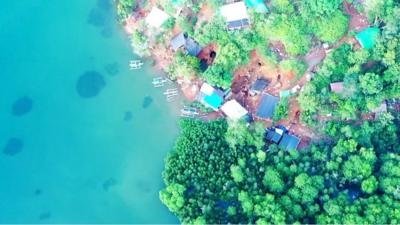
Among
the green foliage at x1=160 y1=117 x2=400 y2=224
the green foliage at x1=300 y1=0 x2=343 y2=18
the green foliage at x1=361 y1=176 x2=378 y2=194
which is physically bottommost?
the green foliage at x1=361 y1=176 x2=378 y2=194

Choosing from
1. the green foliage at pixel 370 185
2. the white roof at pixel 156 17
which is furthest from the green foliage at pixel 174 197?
the white roof at pixel 156 17

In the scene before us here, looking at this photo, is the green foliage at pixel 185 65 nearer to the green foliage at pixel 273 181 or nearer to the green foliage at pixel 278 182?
the green foliage at pixel 278 182

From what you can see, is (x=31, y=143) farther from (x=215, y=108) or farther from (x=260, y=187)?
(x=260, y=187)

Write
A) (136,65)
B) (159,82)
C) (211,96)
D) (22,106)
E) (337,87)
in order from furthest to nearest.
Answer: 1. (136,65)
2. (159,82)
3. (22,106)
4. (211,96)
5. (337,87)

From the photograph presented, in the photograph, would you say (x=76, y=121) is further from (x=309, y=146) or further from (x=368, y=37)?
(x=368, y=37)

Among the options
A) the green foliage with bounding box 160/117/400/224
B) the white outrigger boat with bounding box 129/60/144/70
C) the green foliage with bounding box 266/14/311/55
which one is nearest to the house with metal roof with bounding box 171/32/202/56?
the white outrigger boat with bounding box 129/60/144/70

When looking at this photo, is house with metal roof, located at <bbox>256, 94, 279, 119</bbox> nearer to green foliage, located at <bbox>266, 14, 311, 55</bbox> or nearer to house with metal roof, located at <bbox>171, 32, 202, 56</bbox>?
green foliage, located at <bbox>266, 14, 311, 55</bbox>

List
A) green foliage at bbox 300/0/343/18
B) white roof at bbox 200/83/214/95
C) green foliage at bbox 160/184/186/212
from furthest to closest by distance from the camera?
white roof at bbox 200/83/214/95, green foliage at bbox 300/0/343/18, green foliage at bbox 160/184/186/212

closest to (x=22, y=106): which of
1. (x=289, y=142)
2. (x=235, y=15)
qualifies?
(x=235, y=15)
